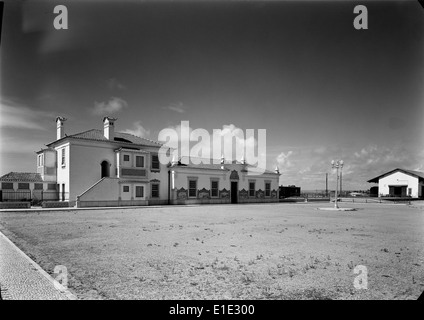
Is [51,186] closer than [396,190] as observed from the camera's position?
Yes

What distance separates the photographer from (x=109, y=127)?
27.6 metres

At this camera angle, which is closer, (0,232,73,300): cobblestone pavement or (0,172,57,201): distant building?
(0,232,73,300): cobblestone pavement

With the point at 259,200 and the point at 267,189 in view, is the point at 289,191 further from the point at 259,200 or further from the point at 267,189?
the point at 259,200

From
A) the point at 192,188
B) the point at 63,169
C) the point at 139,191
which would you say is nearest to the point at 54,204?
the point at 63,169

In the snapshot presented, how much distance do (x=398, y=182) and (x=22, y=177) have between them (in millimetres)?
52033

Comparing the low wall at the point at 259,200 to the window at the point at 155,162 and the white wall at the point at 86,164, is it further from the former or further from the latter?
the white wall at the point at 86,164

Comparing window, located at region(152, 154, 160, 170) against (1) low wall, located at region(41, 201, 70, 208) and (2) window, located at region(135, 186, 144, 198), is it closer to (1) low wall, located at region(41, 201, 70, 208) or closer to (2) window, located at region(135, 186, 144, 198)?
(2) window, located at region(135, 186, 144, 198)

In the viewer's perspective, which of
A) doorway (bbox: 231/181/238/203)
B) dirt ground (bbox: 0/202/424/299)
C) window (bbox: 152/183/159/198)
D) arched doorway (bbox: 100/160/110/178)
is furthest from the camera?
doorway (bbox: 231/181/238/203)

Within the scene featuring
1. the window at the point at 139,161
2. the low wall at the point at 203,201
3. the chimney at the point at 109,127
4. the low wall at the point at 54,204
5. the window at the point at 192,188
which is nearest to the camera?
the low wall at the point at 54,204

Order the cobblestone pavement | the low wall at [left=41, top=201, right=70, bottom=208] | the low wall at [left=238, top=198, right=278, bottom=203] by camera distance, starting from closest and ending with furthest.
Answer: the cobblestone pavement, the low wall at [left=41, top=201, right=70, bottom=208], the low wall at [left=238, top=198, right=278, bottom=203]

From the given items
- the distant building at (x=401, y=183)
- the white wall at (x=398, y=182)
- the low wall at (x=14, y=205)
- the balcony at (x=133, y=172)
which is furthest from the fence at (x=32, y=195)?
the white wall at (x=398, y=182)

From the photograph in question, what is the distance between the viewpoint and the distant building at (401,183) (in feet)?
155

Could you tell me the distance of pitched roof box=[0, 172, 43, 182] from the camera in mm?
26188

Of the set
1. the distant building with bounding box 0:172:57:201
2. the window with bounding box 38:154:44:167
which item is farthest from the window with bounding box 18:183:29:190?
the window with bounding box 38:154:44:167
